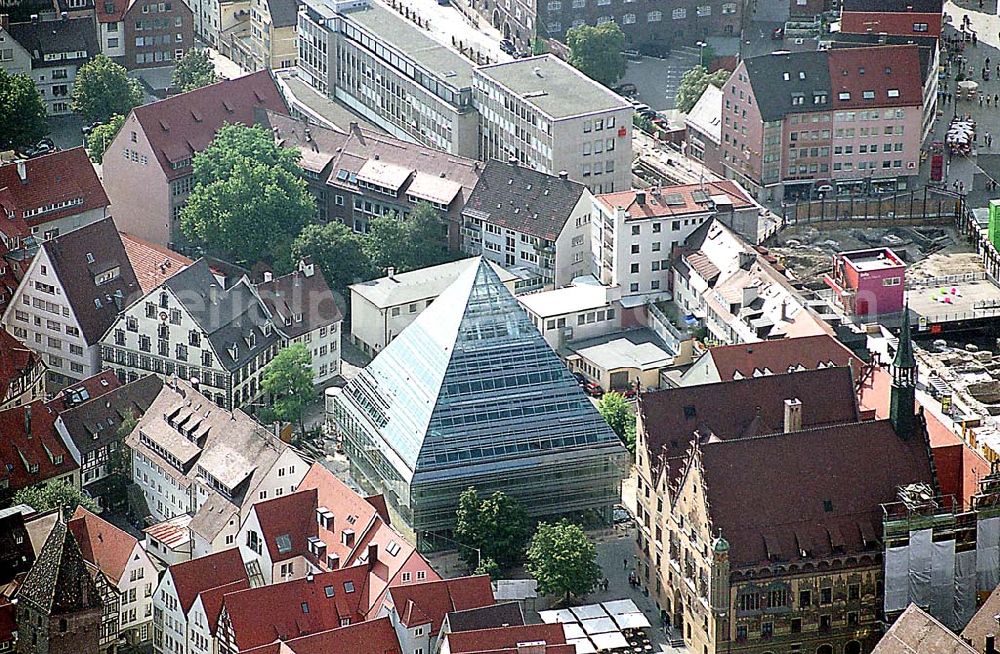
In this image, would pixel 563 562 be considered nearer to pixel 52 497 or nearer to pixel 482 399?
pixel 482 399

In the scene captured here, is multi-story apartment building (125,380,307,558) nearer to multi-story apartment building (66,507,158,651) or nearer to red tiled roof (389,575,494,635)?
multi-story apartment building (66,507,158,651)

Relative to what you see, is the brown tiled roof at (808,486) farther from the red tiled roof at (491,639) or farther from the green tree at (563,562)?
the red tiled roof at (491,639)

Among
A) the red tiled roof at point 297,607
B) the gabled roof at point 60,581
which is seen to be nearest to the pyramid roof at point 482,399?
the red tiled roof at point 297,607

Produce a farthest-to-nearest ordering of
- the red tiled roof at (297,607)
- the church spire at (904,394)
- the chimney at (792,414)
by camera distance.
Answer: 1. the chimney at (792,414)
2. the church spire at (904,394)
3. the red tiled roof at (297,607)

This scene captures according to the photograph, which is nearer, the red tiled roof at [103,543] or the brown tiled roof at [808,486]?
the brown tiled roof at [808,486]

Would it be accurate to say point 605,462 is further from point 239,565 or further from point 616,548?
point 239,565

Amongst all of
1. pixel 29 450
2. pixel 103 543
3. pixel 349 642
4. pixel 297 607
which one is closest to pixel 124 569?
pixel 103 543
